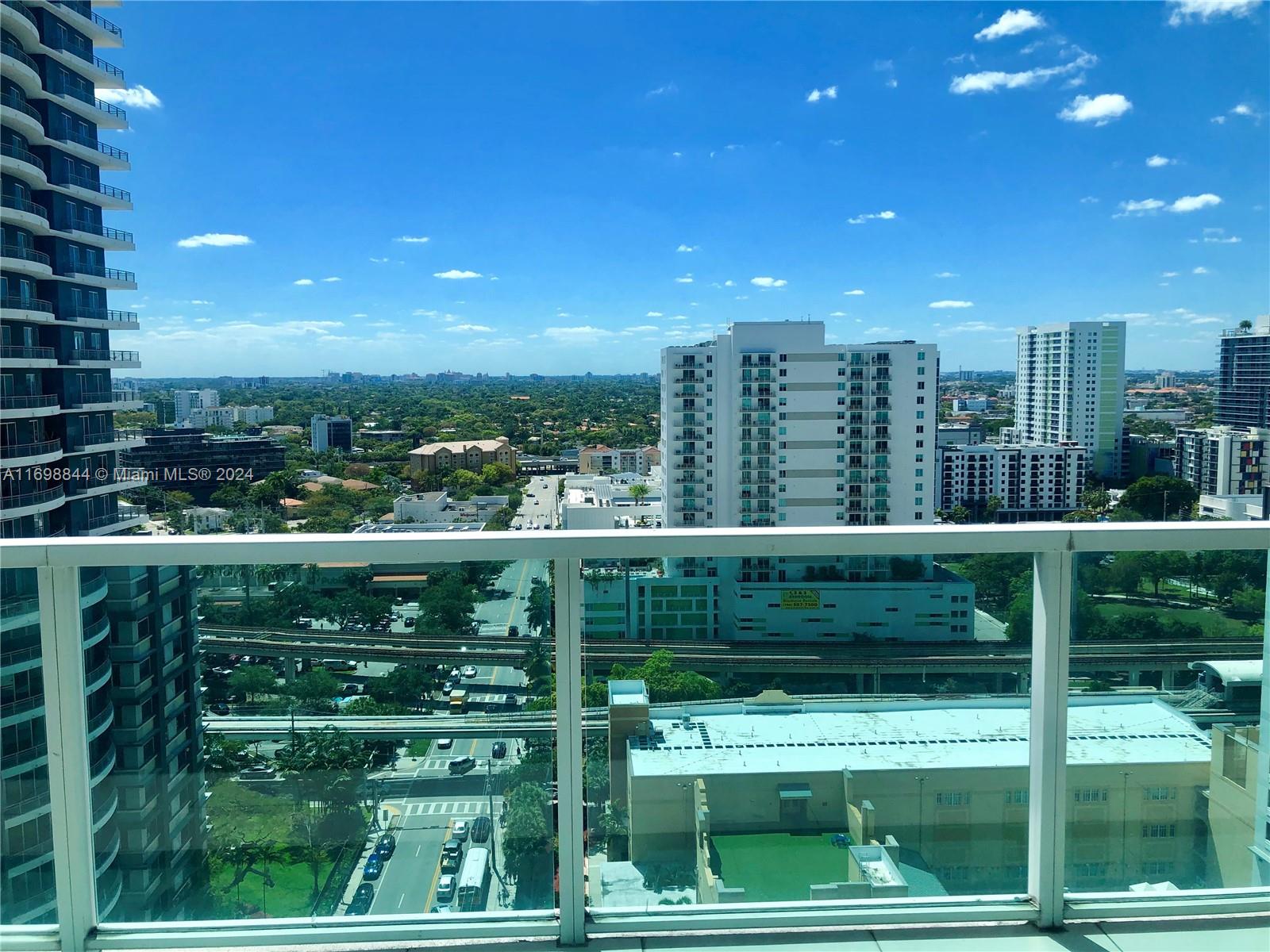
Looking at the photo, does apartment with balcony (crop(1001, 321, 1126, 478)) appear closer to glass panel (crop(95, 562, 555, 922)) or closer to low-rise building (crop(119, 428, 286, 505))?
low-rise building (crop(119, 428, 286, 505))

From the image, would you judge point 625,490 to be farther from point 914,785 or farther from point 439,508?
point 914,785

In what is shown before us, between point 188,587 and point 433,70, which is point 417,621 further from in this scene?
point 433,70

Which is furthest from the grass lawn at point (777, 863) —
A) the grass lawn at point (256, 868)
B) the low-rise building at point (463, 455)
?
the low-rise building at point (463, 455)

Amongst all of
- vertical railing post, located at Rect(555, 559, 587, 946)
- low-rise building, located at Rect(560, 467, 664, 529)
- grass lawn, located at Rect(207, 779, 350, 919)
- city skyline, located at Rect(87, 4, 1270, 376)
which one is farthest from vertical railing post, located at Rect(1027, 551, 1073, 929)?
city skyline, located at Rect(87, 4, 1270, 376)

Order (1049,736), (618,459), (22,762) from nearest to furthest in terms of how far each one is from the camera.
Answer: (22,762) → (1049,736) → (618,459)

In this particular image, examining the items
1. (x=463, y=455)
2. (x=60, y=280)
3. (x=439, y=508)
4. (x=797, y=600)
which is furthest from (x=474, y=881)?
(x=60, y=280)

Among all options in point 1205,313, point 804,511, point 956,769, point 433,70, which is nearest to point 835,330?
point 804,511

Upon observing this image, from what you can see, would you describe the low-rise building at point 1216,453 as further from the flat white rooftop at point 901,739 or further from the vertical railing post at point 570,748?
the vertical railing post at point 570,748

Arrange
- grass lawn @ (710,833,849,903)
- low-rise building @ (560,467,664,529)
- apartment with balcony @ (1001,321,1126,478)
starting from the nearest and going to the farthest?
grass lawn @ (710,833,849,903) < low-rise building @ (560,467,664,529) < apartment with balcony @ (1001,321,1126,478)
